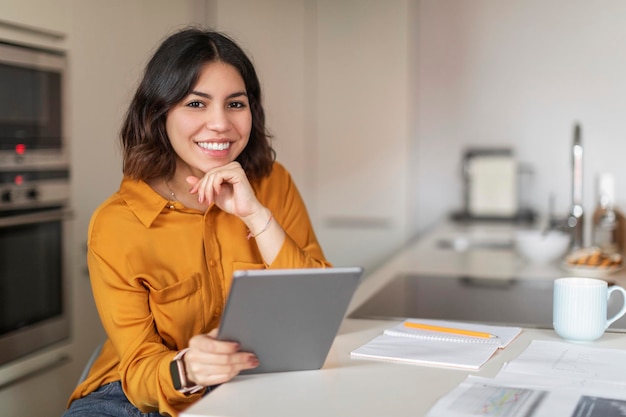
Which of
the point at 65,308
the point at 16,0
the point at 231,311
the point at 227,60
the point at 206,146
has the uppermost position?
the point at 16,0

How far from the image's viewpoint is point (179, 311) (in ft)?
5.01

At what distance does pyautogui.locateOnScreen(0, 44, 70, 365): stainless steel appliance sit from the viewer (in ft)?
6.90

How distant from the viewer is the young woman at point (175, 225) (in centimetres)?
146

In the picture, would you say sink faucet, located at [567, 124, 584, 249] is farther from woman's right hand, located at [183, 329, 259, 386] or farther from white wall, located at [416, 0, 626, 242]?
woman's right hand, located at [183, 329, 259, 386]

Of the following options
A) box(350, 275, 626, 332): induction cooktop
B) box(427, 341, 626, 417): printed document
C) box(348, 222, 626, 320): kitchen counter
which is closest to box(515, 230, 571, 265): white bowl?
box(348, 222, 626, 320): kitchen counter

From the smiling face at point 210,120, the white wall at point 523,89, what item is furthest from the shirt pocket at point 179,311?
the white wall at point 523,89

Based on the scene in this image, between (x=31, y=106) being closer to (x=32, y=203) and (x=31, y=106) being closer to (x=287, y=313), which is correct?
(x=32, y=203)

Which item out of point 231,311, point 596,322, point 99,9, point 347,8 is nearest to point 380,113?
point 347,8

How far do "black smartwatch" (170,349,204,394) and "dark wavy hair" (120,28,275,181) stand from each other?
19.5 inches

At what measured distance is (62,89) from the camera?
230 cm

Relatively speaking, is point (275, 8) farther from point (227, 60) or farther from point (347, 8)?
point (227, 60)

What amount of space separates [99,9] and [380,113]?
5.50ft

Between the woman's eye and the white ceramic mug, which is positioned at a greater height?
the woman's eye

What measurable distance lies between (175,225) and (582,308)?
80cm
